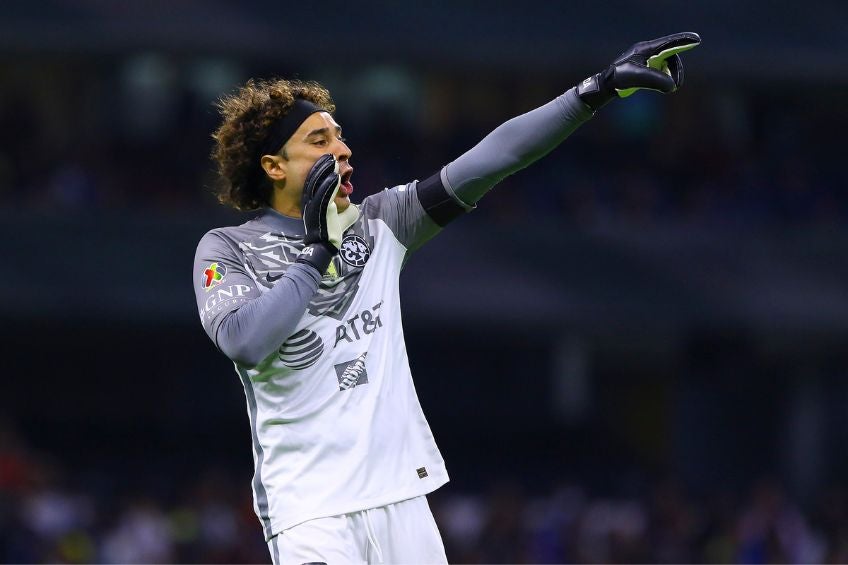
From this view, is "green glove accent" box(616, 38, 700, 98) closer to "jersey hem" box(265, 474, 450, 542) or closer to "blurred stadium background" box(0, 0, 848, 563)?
"jersey hem" box(265, 474, 450, 542)

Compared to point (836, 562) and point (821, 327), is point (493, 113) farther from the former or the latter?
point (836, 562)

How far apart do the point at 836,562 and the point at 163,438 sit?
21.5 ft

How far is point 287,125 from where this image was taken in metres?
4.03

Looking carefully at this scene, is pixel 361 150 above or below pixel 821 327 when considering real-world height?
above

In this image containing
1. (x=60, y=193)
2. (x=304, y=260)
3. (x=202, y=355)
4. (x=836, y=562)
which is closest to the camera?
(x=304, y=260)

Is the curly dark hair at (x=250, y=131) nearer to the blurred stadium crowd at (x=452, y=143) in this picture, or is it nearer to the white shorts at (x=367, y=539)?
the white shorts at (x=367, y=539)

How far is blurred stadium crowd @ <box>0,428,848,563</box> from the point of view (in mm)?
10648

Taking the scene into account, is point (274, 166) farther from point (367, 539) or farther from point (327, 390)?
point (367, 539)

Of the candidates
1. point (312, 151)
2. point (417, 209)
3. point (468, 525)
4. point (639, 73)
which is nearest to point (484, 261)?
point (468, 525)

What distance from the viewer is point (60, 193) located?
12.9 m

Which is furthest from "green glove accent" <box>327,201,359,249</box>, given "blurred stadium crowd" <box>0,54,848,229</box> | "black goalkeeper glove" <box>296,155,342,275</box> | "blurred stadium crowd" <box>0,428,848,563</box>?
"blurred stadium crowd" <box>0,54,848,229</box>

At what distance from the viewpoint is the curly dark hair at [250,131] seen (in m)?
4.05

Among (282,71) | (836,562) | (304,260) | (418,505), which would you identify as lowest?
(836,562)

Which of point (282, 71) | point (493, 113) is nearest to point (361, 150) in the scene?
point (282, 71)
